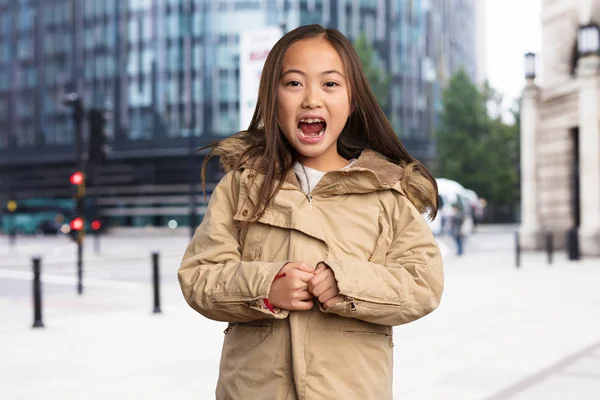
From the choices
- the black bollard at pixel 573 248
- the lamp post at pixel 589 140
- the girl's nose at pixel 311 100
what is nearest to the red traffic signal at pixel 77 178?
the black bollard at pixel 573 248

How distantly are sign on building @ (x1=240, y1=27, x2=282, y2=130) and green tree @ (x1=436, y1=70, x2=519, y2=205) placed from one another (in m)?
42.6

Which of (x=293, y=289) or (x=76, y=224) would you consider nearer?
(x=293, y=289)

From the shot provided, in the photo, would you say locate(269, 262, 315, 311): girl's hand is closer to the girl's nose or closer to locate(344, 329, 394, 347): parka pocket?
locate(344, 329, 394, 347): parka pocket

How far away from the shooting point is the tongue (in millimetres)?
2213

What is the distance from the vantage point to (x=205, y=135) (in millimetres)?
50062

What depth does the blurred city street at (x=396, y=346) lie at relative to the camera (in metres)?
5.75

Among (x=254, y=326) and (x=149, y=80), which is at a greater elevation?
(x=149, y=80)

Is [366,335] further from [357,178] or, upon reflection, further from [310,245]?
[357,178]

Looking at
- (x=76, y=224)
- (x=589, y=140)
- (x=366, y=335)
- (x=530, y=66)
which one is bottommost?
(x=76, y=224)

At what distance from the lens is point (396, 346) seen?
24.7 feet

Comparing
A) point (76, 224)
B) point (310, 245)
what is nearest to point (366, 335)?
point (310, 245)

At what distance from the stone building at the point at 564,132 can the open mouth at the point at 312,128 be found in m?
19.9

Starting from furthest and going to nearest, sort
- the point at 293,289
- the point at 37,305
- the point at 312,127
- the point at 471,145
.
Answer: the point at 471,145 < the point at 37,305 < the point at 312,127 < the point at 293,289

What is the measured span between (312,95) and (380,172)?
0.31m
